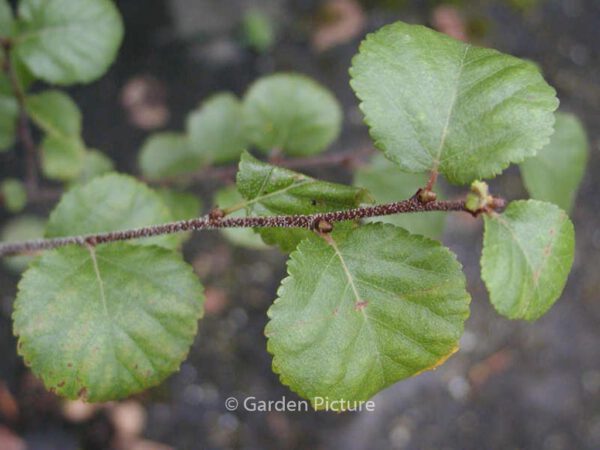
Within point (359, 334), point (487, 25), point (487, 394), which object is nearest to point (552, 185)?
point (359, 334)

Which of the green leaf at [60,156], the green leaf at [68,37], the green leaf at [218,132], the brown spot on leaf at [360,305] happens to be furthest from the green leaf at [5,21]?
the brown spot on leaf at [360,305]

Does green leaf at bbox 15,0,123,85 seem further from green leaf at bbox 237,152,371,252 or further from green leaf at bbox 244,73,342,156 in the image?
green leaf at bbox 237,152,371,252

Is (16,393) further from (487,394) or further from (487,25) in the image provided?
(487,25)

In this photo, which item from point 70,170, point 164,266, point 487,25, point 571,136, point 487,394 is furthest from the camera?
point 487,25

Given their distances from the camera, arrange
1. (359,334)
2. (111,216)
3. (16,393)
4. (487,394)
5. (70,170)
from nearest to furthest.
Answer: (359,334)
(111,216)
(70,170)
(16,393)
(487,394)

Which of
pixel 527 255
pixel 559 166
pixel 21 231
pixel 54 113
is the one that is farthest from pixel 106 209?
pixel 21 231

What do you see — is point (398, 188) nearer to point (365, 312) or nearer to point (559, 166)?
point (559, 166)
